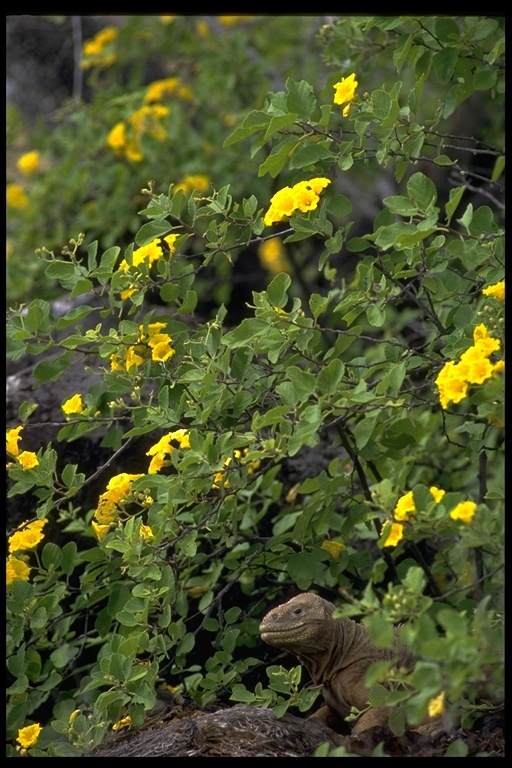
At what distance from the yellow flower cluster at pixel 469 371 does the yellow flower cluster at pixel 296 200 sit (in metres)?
0.67

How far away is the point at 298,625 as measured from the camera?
2.76 meters

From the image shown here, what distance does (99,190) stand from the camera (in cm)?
612

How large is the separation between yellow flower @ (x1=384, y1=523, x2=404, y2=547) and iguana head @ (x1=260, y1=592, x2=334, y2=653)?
2.08 feet

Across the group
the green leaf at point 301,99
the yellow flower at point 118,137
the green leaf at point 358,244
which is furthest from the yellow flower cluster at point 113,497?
the yellow flower at point 118,137

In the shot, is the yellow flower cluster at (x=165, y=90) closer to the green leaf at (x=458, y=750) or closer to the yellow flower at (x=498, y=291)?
the yellow flower at (x=498, y=291)

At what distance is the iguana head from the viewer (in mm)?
2750

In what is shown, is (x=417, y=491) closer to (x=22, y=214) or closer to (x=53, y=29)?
(x=22, y=214)

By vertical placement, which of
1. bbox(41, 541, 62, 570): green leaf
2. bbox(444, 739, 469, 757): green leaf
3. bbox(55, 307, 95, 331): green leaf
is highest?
bbox(55, 307, 95, 331): green leaf

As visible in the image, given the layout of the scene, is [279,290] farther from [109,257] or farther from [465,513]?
[465,513]

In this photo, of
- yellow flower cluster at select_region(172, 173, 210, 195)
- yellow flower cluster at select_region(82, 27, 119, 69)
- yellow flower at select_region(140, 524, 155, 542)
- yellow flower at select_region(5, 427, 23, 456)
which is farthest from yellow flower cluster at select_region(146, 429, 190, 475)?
yellow flower cluster at select_region(82, 27, 119, 69)

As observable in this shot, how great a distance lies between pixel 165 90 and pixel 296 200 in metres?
4.20

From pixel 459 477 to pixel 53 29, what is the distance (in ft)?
21.2

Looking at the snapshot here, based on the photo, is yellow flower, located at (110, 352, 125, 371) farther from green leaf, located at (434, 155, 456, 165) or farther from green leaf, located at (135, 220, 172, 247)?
green leaf, located at (434, 155, 456, 165)
